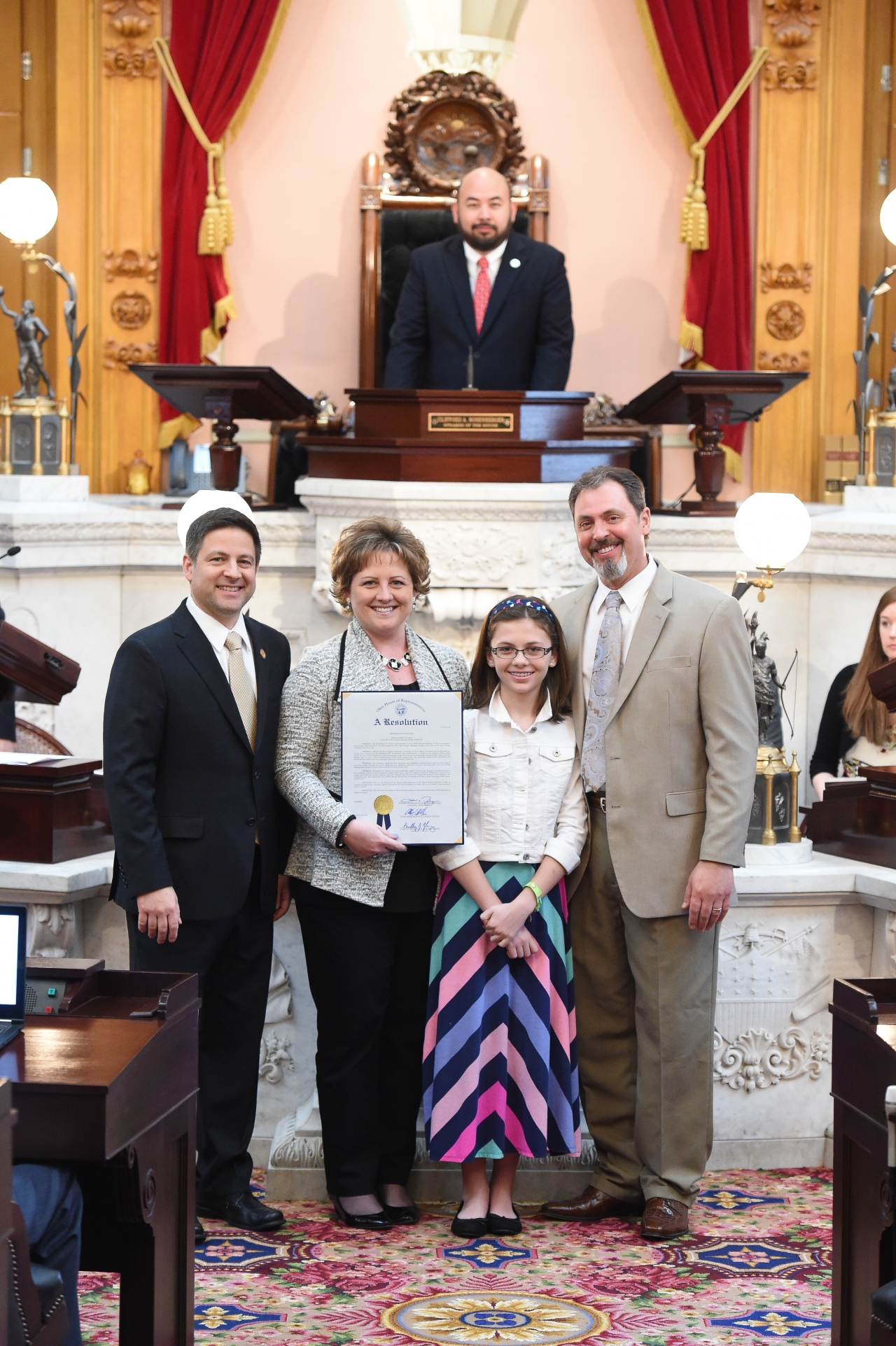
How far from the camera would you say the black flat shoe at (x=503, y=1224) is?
135 inches

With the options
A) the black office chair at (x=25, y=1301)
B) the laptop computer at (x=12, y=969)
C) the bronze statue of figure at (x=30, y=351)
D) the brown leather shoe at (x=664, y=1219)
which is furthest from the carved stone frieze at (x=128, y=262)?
the black office chair at (x=25, y=1301)

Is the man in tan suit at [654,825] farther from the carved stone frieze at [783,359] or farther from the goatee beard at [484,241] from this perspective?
the carved stone frieze at [783,359]

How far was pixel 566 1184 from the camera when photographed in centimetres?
367

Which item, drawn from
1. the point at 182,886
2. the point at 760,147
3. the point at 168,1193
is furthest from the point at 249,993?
the point at 760,147

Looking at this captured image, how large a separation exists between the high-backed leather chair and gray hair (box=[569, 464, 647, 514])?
4.67 meters

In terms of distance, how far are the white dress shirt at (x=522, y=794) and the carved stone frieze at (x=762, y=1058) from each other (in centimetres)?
79

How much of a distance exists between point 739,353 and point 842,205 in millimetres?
901

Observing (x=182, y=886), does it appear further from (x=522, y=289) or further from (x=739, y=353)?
(x=739, y=353)

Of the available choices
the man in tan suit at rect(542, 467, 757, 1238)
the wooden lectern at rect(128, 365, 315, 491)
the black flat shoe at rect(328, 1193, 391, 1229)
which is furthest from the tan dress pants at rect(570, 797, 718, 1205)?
the wooden lectern at rect(128, 365, 315, 491)

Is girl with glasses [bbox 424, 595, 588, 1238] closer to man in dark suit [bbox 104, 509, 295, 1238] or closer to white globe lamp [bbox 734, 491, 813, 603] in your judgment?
man in dark suit [bbox 104, 509, 295, 1238]

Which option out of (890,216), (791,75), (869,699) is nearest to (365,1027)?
(869,699)

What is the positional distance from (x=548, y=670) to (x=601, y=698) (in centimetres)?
13

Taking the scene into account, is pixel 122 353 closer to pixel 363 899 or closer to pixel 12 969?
pixel 363 899

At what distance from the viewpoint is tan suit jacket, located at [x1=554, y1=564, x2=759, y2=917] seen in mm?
3387
